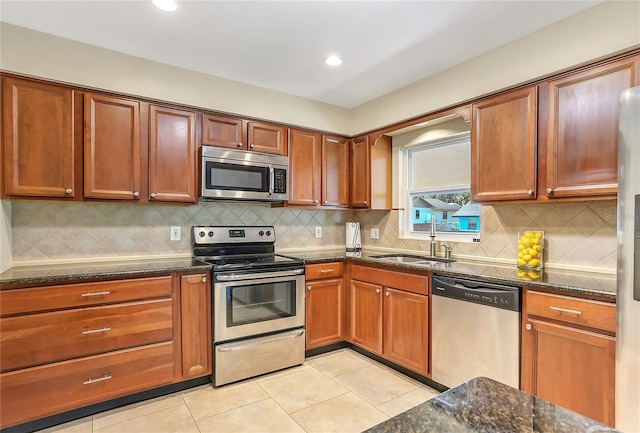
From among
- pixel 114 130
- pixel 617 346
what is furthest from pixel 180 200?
pixel 617 346

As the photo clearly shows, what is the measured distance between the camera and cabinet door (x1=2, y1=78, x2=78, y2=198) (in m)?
2.18

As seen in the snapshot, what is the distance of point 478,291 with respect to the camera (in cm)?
219

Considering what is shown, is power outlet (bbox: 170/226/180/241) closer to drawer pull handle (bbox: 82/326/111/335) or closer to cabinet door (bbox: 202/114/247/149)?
cabinet door (bbox: 202/114/247/149)

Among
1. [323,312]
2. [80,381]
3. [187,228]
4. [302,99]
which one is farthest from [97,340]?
[302,99]

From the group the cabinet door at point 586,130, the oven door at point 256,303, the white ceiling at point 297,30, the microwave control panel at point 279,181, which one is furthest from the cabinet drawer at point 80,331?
the cabinet door at point 586,130

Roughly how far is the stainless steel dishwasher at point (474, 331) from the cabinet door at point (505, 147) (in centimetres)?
70

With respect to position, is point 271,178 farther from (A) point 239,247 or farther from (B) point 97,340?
(B) point 97,340

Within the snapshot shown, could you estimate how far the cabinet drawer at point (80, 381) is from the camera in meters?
1.97

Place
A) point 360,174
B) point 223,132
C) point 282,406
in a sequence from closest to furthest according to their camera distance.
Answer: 1. point 282,406
2. point 223,132
3. point 360,174

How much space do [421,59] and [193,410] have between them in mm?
2970

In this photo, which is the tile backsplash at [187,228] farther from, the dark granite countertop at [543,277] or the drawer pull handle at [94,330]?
the drawer pull handle at [94,330]

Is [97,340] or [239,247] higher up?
[239,247]

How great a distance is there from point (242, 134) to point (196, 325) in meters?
1.62

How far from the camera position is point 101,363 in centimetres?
220
